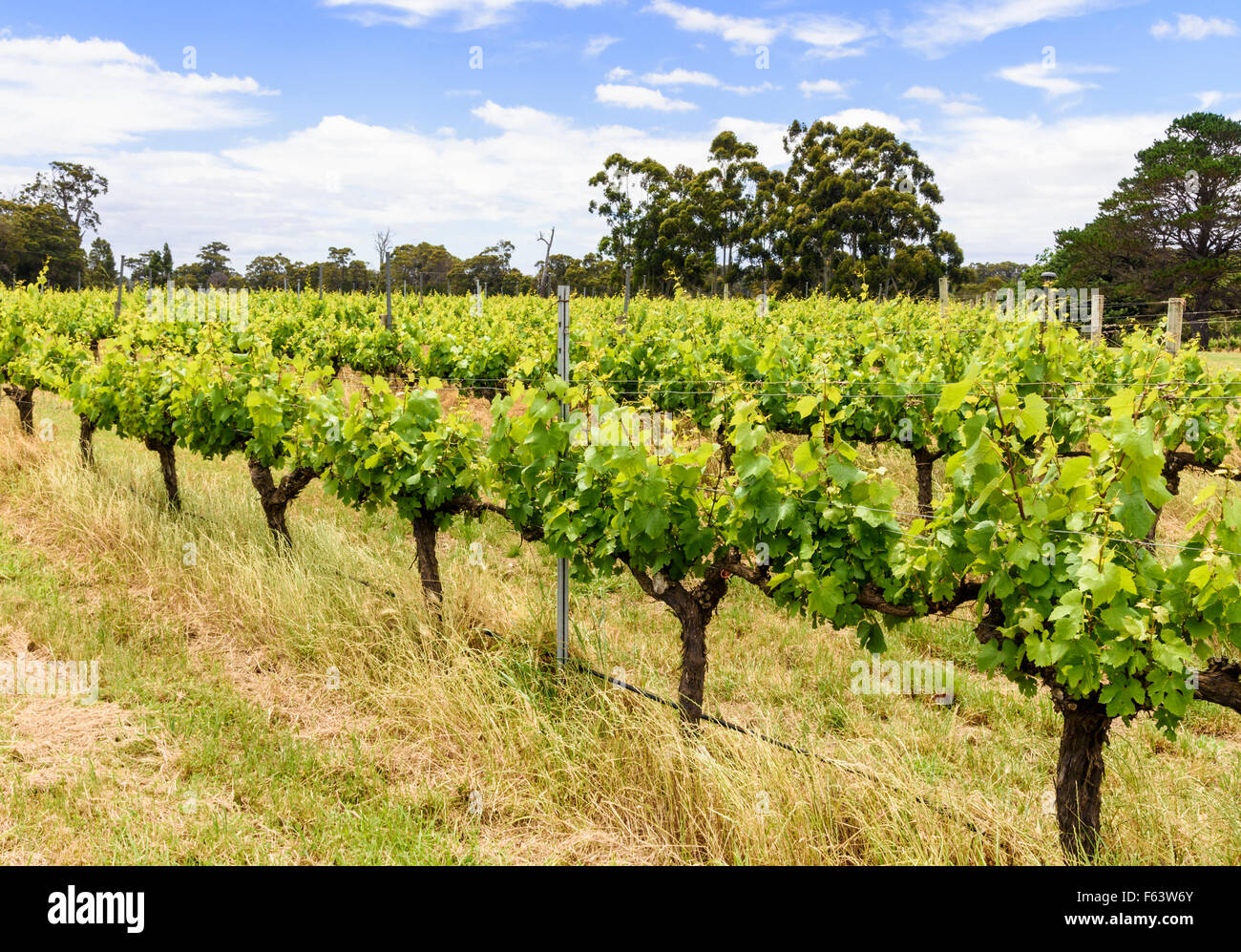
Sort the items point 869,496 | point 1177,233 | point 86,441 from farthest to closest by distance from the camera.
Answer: point 1177,233 < point 86,441 < point 869,496

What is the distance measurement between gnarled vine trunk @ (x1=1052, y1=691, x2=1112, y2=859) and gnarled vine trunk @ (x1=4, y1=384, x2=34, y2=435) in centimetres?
1071

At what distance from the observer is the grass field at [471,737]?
3197 mm

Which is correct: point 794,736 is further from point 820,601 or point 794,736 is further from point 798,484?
point 798,484

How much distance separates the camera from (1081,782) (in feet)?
10.3

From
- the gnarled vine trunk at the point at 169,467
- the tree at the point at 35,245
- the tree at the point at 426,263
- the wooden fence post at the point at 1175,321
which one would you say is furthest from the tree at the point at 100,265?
the wooden fence post at the point at 1175,321

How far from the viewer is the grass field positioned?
3.20 metres

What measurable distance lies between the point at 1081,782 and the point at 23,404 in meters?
11.2

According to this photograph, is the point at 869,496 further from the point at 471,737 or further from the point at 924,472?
the point at 924,472

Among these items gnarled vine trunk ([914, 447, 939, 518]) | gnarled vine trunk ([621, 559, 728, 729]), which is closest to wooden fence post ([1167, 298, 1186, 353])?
gnarled vine trunk ([914, 447, 939, 518])

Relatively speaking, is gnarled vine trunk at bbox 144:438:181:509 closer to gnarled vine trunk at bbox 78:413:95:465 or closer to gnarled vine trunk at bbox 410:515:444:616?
gnarled vine trunk at bbox 78:413:95:465

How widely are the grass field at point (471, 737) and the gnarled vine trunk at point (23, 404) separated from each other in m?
4.11

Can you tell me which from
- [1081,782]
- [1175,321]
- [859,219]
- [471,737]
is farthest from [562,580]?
[859,219]

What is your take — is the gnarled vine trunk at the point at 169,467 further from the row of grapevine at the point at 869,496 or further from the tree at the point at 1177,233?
the tree at the point at 1177,233

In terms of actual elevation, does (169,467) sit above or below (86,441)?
below
